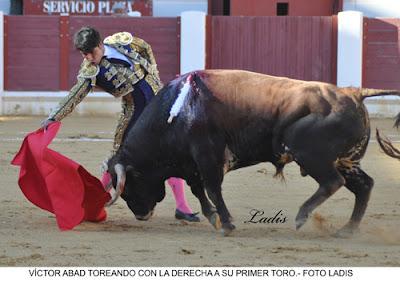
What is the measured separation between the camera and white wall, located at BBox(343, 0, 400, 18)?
13.7m

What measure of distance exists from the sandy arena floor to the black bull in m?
0.18

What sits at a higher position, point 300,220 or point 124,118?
point 124,118

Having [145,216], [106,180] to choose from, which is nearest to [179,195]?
[145,216]

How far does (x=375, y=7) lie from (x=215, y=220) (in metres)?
9.61

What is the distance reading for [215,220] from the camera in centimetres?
470

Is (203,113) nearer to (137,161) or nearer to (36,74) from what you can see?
(137,161)

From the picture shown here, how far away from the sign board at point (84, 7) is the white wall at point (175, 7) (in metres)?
0.22

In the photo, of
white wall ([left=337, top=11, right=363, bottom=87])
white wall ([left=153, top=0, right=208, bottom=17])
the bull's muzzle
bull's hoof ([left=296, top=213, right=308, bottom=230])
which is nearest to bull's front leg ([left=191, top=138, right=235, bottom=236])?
bull's hoof ([left=296, top=213, right=308, bottom=230])

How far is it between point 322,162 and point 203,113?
595 mm

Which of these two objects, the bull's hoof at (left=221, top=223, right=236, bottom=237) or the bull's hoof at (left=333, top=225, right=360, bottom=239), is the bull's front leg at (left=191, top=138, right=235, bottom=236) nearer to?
the bull's hoof at (left=221, top=223, right=236, bottom=237)

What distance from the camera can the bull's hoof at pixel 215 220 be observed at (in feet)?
15.3

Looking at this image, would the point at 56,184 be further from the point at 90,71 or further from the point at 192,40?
the point at 192,40

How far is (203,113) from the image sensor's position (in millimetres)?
4566

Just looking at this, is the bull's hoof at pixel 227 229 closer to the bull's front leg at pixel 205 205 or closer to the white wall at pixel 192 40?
the bull's front leg at pixel 205 205
